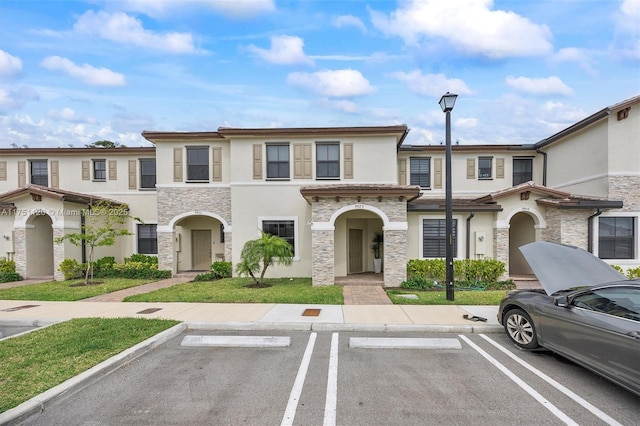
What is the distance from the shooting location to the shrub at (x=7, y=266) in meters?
13.5

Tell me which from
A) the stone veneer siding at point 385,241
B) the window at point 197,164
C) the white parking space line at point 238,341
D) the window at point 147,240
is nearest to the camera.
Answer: the white parking space line at point 238,341

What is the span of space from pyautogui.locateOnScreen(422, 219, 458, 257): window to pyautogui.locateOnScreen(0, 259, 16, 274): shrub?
17986mm

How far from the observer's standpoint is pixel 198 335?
6461 millimetres

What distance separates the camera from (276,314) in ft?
25.1

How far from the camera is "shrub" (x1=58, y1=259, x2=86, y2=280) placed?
13008mm

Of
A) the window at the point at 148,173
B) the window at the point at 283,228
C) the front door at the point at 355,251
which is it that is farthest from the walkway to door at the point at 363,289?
the window at the point at 148,173

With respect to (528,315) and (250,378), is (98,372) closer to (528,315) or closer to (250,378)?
(250,378)

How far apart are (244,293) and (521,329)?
7.58 metres

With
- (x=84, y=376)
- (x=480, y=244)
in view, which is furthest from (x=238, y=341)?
(x=480, y=244)

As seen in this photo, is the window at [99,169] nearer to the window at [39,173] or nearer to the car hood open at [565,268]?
the window at [39,173]

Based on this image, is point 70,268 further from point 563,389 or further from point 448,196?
point 563,389

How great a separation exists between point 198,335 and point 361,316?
3.69m

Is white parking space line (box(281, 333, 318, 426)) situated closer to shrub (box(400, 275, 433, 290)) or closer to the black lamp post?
the black lamp post

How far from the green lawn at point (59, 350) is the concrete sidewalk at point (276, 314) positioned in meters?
0.89
